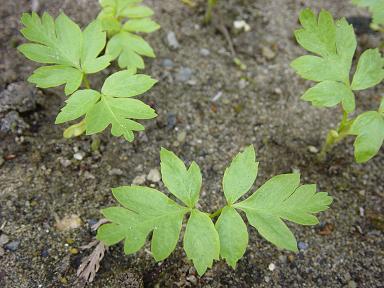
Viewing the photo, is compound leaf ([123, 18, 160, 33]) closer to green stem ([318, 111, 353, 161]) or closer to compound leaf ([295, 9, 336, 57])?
compound leaf ([295, 9, 336, 57])

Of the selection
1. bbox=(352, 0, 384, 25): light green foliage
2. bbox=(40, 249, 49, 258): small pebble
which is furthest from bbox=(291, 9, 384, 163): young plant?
bbox=(40, 249, 49, 258): small pebble

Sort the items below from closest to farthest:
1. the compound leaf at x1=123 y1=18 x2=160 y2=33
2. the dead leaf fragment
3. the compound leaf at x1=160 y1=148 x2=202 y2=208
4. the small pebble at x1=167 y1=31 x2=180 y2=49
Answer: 1. the compound leaf at x1=160 y1=148 x2=202 y2=208
2. the dead leaf fragment
3. the compound leaf at x1=123 y1=18 x2=160 y2=33
4. the small pebble at x1=167 y1=31 x2=180 y2=49

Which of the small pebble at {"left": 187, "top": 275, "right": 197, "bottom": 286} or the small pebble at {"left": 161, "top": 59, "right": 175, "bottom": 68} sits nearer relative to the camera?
the small pebble at {"left": 187, "top": 275, "right": 197, "bottom": 286}

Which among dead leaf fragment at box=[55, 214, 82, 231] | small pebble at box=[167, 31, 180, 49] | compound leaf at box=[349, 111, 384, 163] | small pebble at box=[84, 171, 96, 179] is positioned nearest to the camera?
compound leaf at box=[349, 111, 384, 163]

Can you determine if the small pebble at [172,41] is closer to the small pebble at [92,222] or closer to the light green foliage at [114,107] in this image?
the light green foliage at [114,107]

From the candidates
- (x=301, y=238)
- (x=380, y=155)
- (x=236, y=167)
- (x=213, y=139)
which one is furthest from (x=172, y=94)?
(x=380, y=155)
